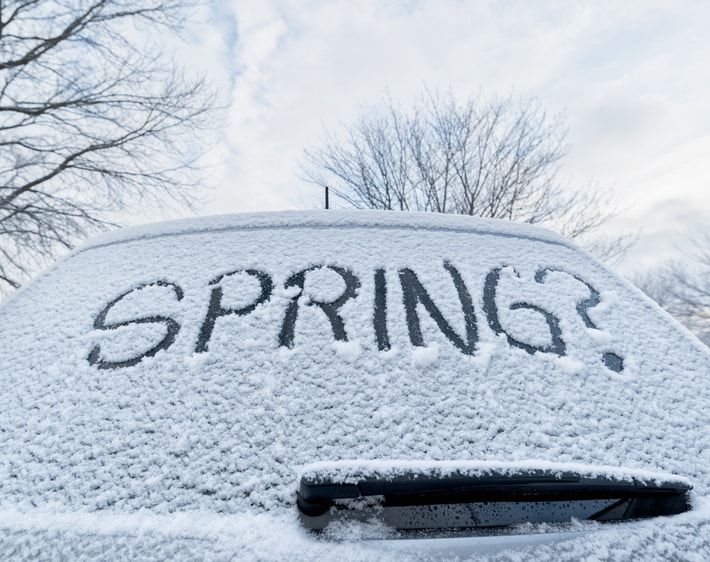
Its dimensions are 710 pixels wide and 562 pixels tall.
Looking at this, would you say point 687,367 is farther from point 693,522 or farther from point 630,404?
point 693,522

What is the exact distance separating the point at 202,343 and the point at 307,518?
0.44 m

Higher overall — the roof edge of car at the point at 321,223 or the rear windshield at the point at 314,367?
the roof edge of car at the point at 321,223

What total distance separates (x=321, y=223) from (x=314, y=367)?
0.56m

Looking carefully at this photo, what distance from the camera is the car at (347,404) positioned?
726 mm

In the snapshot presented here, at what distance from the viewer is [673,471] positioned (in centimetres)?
83

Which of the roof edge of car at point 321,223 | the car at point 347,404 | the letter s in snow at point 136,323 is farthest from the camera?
the roof edge of car at point 321,223

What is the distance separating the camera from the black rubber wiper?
0.73 metres

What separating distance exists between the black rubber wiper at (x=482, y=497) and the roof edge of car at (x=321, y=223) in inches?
31.5

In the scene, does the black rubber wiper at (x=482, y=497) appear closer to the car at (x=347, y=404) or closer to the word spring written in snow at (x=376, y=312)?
the car at (x=347, y=404)

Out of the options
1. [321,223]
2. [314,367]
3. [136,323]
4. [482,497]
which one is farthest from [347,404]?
[321,223]

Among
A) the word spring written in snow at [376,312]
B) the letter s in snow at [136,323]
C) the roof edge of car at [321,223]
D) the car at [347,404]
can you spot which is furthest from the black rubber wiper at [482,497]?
the roof edge of car at [321,223]

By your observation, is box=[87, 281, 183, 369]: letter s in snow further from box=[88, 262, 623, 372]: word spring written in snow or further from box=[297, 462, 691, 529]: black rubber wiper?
box=[297, 462, 691, 529]: black rubber wiper

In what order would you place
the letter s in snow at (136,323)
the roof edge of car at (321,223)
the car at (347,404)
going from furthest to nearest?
the roof edge of car at (321,223) → the letter s in snow at (136,323) → the car at (347,404)

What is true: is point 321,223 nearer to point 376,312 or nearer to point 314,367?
point 376,312
